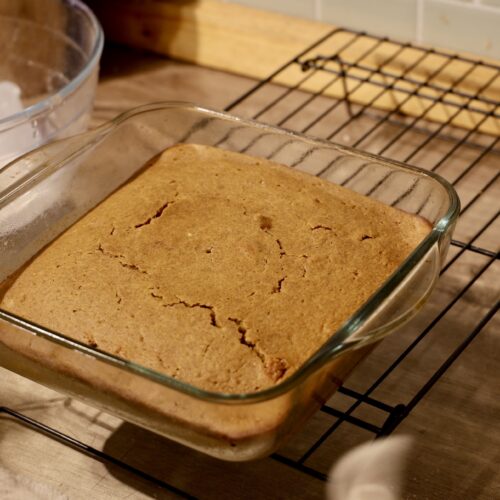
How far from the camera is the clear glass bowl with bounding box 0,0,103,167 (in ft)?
3.85

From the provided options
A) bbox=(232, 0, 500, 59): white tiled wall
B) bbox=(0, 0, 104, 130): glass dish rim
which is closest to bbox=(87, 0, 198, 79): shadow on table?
bbox=(232, 0, 500, 59): white tiled wall

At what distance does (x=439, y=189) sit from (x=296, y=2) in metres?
0.66

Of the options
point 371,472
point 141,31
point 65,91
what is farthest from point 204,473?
point 141,31

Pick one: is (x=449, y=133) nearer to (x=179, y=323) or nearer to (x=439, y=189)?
(x=439, y=189)

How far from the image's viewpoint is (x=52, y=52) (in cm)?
135

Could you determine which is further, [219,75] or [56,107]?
[219,75]

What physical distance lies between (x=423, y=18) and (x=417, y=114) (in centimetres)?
14

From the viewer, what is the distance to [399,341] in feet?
3.31

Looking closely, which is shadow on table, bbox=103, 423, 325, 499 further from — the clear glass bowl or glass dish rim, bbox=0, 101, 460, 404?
the clear glass bowl

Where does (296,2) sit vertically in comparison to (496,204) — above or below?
above

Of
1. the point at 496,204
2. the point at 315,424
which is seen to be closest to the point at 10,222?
the point at 315,424

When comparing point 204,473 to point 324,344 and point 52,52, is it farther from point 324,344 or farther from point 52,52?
point 52,52

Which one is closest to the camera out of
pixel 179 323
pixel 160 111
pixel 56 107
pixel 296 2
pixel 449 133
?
pixel 179 323

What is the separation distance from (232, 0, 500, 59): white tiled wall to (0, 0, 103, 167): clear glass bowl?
349 millimetres
